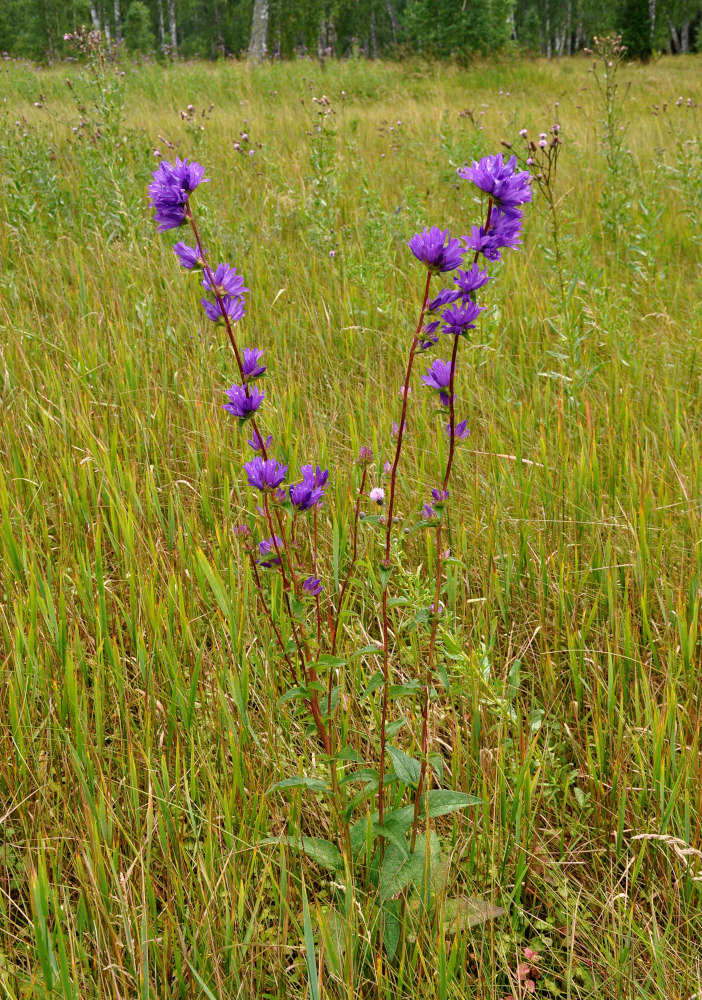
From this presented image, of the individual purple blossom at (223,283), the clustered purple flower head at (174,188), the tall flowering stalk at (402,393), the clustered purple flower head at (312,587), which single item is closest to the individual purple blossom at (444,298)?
the tall flowering stalk at (402,393)

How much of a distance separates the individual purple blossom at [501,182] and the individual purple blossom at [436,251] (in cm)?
9

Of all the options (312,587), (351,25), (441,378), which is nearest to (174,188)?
(441,378)

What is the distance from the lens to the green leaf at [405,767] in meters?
1.18

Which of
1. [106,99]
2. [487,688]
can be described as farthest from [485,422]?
[106,99]

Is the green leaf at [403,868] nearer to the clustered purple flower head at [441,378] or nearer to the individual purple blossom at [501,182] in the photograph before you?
the clustered purple flower head at [441,378]

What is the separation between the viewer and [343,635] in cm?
178

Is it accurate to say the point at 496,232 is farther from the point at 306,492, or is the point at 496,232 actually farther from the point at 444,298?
the point at 306,492

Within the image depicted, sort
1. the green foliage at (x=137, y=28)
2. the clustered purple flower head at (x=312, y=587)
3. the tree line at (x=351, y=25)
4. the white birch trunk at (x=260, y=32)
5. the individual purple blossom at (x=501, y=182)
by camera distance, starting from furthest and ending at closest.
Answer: the green foliage at (x=137, y=28) → the tree line at (x=351, y=25) → the white birch trunk at (x=260, y=32) → the clustered purple flower head at (x=312, y=587) → the individual purple blossom at (x=501, y=182)

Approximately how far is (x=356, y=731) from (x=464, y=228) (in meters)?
3.63

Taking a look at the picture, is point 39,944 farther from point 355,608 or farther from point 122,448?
point 122,448

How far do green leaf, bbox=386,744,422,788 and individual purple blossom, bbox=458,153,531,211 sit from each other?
942mm

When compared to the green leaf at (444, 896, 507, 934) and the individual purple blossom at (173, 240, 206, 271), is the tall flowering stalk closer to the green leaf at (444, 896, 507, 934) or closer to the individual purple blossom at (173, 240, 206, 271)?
the individual purple blossom at (173, 240, 206, 271)

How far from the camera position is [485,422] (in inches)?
95.7

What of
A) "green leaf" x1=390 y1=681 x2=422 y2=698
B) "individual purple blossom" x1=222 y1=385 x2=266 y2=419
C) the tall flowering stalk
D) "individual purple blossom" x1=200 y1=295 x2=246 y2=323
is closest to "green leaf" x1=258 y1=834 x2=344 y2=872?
the tall flowering stalk
